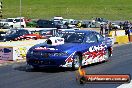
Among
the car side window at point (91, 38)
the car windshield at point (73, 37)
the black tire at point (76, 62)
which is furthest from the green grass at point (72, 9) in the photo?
the black tire at point (76, 62)

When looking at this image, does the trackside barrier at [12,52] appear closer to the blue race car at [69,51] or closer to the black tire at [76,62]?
the blue race car at [69,51]

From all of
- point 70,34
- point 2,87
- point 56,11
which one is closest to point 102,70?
point 70,34

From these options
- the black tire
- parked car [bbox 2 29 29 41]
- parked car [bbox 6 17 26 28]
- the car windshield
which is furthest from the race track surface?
parked car [bbox 6 17 26 28]

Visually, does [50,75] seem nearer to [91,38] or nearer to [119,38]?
[91,38]

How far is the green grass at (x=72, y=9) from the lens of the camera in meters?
86.1

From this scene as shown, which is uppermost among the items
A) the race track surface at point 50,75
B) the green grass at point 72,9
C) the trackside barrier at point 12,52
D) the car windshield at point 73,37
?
the car windshield at point 73,37

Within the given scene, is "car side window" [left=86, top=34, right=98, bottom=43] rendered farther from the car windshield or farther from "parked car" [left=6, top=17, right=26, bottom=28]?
"parked car" [left=6, top=17, right=26, bottom=28]

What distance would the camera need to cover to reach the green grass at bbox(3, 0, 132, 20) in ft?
283

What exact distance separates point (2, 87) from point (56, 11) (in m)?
78.3

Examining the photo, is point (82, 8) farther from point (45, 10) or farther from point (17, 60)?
point (17, 60)

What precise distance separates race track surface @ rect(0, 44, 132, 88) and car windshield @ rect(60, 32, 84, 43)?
1061 millimetres

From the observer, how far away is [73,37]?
55.1 ft

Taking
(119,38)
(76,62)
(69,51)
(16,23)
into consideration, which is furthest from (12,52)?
(16,23)

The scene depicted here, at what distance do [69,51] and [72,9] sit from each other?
7641cm
